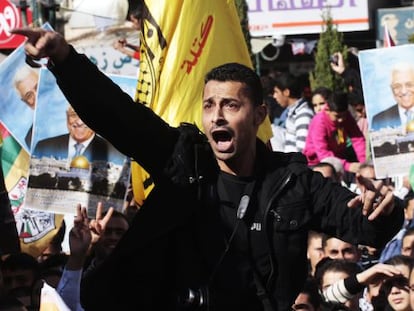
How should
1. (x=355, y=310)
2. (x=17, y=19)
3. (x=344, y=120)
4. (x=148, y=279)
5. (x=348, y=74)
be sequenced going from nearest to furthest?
1. (x=148, y=279)
2. (x=355, y=310)
3. (x=344, y=120)
4. (x=348, y=74)
5. (x=17, y=19)

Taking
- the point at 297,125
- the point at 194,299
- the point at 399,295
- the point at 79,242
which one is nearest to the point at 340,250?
the point at 399,295

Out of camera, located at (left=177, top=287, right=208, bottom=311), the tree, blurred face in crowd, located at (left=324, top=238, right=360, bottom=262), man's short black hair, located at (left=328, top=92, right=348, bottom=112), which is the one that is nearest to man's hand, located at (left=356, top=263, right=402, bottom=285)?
camera, located at (left=177, top=287, right=208, bottom=311)

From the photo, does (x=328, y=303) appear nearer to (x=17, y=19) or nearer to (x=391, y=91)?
(x=391, y=91)

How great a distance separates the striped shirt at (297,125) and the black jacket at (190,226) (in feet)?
20.5

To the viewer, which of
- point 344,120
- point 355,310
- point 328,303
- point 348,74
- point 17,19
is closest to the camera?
point 328,303

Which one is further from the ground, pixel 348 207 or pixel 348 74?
pixel 348 74

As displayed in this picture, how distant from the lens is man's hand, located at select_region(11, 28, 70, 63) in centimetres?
380

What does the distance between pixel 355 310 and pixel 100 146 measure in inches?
83.1

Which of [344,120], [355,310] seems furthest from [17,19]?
[355,310]

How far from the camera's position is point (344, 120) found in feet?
34.2

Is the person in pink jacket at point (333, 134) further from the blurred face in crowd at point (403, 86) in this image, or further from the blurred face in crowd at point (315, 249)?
the blurred face in crowd at point (315, 249)

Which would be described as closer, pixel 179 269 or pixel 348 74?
pixel 179 269

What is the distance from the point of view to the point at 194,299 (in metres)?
4.14

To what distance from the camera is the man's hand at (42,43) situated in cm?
380
